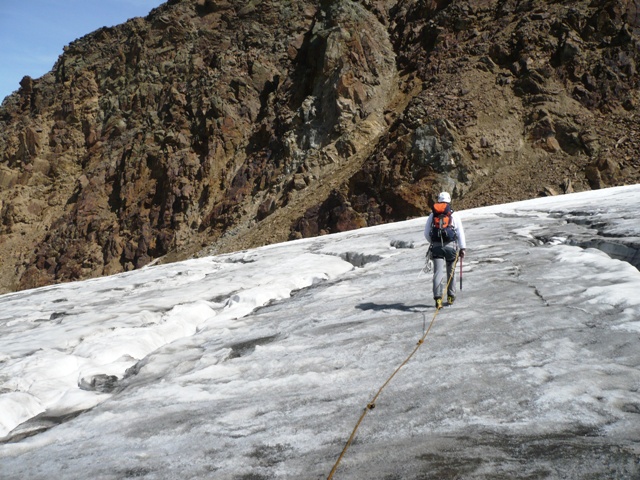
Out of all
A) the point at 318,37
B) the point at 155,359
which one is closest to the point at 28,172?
the point at 318,37

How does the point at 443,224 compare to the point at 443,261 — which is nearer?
the point at 443,224

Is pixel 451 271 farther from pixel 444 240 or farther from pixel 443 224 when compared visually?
pixel 443 224

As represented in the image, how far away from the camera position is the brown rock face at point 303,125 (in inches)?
1298

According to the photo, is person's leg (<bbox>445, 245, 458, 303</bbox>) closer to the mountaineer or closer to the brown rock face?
the mountaineer

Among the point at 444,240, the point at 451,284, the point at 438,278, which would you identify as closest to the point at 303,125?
the point at 444,240

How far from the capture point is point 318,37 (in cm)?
4303

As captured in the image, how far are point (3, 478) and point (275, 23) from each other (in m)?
53.4

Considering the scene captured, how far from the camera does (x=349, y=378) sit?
513 cm

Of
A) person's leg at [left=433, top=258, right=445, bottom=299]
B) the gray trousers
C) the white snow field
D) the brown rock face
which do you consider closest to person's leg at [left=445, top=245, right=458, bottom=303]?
the gray trousers

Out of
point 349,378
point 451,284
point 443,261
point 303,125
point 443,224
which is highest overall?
point 303,125

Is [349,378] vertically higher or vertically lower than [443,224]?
lower

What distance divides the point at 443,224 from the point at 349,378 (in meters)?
2.92

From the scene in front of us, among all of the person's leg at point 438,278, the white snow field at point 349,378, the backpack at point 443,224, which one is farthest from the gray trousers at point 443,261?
the white snow field at point 349,378

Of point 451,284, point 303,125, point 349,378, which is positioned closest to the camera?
point 349,378
